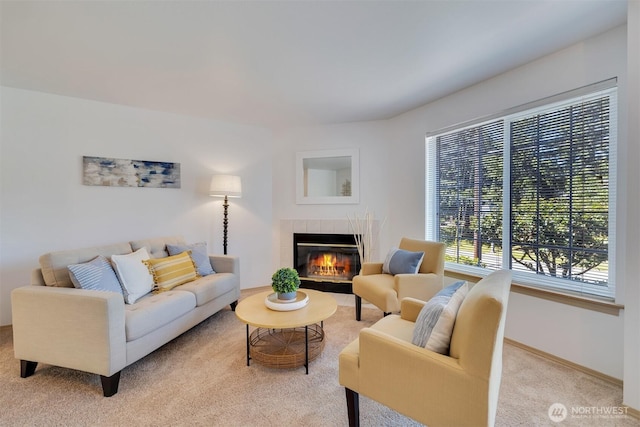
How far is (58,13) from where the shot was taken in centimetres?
180

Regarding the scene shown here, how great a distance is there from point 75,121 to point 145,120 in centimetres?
68

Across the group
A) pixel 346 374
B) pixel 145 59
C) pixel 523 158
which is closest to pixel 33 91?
pixel 145 59

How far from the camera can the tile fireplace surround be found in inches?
163

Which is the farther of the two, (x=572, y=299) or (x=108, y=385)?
(x=572, y=299)

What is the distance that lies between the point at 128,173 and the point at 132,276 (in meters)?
1.62

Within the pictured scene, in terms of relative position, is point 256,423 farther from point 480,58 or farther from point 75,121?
point 75,121

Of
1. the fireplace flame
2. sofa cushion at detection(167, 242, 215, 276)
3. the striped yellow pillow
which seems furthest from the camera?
the fireplace flame

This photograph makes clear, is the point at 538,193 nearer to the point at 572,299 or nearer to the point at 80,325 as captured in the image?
the point at 572,299

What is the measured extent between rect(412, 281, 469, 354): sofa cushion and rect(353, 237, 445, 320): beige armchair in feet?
3.99

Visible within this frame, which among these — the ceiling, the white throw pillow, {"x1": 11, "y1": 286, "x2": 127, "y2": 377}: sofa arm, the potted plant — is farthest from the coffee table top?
the ceiling

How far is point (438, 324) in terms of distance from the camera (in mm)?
1331

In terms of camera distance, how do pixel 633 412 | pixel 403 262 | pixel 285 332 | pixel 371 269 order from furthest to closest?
1. pixel 371 269
2. pixel 403 262
3. pixel 285 332
4. pixel 633 412

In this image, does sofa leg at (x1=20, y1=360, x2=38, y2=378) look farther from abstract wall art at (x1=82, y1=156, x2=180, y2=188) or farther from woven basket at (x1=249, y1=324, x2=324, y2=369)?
abstract wall art at (x1=82, y1=156, x2=180, y2=188)

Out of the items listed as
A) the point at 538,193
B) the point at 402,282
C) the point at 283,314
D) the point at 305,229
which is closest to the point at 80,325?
the point at 283,314
